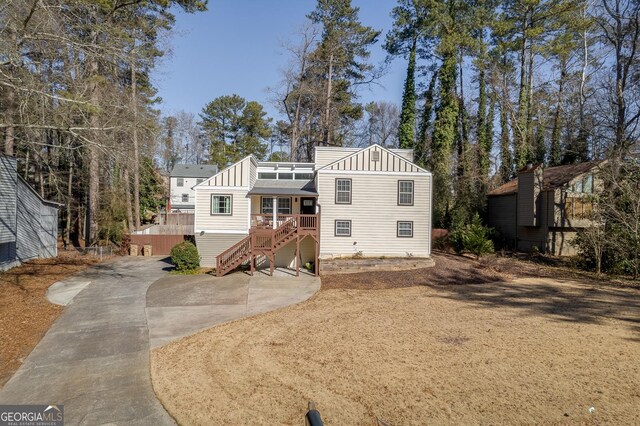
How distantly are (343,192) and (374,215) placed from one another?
189 centimetres

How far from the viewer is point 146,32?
20.7 metres

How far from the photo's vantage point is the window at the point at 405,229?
17781mm

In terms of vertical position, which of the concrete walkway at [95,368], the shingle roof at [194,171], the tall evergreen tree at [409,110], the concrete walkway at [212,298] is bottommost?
the concrete walkway at [95,368]

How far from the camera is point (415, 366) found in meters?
6.76

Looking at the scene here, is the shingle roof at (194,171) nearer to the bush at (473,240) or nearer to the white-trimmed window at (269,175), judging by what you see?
the white-trimmed window at (269,175)

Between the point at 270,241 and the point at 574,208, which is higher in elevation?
the point at 574,208

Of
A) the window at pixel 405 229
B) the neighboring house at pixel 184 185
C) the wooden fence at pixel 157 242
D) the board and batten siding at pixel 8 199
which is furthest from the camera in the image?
the neighboring house at pixel 184 185

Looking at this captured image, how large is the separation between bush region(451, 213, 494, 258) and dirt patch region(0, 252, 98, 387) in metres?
19.3

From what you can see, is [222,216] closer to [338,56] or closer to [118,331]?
[118,331]

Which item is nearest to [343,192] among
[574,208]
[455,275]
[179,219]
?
[455,275]

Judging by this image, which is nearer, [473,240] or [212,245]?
[212,245]

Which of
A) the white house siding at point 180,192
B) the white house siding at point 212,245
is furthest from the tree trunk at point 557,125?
the white house siding at point 180,192

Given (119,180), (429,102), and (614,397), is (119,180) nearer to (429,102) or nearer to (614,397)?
(429,102)

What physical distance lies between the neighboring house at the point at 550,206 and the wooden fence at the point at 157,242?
21.1 metres
